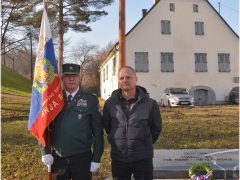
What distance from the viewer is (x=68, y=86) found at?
372 centimetres

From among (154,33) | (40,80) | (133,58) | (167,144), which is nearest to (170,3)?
(154,33)

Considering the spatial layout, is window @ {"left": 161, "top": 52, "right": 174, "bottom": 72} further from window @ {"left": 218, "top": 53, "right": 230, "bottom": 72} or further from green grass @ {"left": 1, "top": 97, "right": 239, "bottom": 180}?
green grass @ {"left": 1, "top": 97, "right": 239, "bottom": 180}

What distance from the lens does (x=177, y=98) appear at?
2009 cm

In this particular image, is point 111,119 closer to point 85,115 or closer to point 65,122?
point 85,115

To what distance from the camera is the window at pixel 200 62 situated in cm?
2481

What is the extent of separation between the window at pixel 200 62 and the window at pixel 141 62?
4440 mm

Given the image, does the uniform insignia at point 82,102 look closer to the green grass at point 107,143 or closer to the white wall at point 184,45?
the green grass at point 107,143

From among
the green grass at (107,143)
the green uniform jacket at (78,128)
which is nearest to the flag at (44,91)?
the green uniform jacket at (78,128)

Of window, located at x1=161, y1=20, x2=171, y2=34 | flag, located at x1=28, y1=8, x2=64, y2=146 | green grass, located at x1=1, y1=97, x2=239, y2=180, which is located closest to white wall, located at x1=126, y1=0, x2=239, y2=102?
window, located at x1=161, y1=20, x2=171, y2=34

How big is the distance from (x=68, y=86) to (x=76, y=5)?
14.8 m

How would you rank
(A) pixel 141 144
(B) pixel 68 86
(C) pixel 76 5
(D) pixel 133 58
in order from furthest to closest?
(D) pixel 133 58
(C) pixel 76 5
(B) pixel 68 86
(A) pixel 141 144

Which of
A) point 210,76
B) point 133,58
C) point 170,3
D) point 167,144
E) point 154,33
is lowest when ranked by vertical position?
point 167,144

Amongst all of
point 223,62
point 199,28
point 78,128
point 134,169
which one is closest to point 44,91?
point 78,128

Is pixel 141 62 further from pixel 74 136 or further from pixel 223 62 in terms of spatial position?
pixel 74 136
